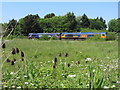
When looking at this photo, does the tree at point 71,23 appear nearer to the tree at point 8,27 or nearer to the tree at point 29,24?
the tree at point 29,24

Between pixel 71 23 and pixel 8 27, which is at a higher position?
pixel 71 23

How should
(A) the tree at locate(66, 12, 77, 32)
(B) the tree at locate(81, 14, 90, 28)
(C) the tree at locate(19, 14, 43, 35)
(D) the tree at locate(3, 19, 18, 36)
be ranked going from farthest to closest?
(B) the tree at locate(81, 14, 90, 28) → (A) the tree at locate(66, 12, 77, 32) → (C) the tree at locate(19, 14, 43, 35) → (D) the tree at locate(3, 19, 18, 36)

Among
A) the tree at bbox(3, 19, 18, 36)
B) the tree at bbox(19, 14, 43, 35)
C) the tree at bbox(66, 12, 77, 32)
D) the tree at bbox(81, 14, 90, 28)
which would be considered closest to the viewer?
the tree at bbox(3, 19, 18, 36)

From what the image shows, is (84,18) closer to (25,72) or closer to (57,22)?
(57,22)

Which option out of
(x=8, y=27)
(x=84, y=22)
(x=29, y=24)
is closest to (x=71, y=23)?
(x=84, y=22)

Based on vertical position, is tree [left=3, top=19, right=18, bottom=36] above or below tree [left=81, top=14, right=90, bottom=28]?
below

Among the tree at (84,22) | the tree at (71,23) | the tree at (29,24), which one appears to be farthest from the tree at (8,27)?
the tree at (84,22)

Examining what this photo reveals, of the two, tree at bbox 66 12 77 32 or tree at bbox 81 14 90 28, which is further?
tree at bbox 81 14 90 28

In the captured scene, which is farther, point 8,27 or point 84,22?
point 84,22

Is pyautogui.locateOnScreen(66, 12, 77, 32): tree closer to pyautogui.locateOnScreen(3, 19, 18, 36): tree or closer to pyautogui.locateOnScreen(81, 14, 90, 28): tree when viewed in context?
pyautogui.locateOnScreen(81, 14, 90, 28): tree

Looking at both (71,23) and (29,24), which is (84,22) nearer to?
(71,23)

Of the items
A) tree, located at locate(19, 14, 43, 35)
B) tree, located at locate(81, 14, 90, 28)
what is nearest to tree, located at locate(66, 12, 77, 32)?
tree, located at locate(19, 14, 43, 35)

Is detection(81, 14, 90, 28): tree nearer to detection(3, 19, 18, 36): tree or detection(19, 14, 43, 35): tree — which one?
detection(19, 14, 43, 35): tree

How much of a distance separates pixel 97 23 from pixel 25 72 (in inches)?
2545
